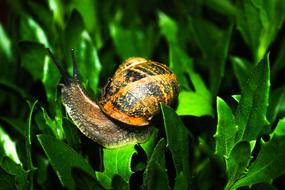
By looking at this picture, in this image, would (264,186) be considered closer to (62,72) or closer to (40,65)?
(62,72)

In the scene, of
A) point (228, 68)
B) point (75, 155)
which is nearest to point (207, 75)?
point (228, 68)

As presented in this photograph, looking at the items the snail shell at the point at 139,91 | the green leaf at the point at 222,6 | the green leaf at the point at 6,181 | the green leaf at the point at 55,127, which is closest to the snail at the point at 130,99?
the snail shell at the point at 139,91

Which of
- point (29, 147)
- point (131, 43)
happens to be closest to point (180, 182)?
point (29, 147)

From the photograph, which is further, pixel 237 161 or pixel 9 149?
pixel 9 149

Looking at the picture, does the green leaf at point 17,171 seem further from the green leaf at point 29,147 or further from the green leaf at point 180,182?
the green leaf at point 180,182

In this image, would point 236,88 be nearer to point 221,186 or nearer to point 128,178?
point 221,186

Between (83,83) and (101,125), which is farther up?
(83,83)

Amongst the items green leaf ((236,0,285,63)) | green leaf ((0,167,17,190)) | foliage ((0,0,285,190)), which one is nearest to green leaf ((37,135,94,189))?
foliage ((0,0,285,190))
